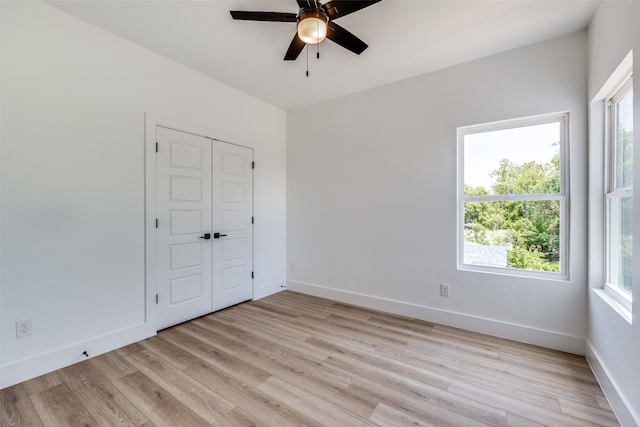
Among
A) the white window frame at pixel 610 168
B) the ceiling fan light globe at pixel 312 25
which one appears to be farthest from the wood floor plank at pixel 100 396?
the white window frame at pixel 610 168

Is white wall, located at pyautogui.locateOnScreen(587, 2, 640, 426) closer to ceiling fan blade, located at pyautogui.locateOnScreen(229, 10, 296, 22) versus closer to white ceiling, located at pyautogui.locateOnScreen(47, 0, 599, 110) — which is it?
white ceiling, located at pyautogui.locateOnScreen(47, 0, 599, 110)

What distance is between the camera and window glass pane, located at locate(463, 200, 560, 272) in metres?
2.57

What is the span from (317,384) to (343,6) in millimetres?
2652

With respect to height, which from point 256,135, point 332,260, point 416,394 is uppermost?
point 256,135

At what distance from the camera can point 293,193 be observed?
437 centimetres

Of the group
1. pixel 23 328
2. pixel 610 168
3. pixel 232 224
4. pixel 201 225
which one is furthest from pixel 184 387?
pixel 610 168

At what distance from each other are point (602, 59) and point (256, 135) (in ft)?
11.8

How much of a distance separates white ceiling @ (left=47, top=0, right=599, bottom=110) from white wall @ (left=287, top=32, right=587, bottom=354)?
280 mm

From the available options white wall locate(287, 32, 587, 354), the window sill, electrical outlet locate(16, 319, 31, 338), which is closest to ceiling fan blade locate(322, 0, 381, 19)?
white wall locate(287, 32, 587, 354)

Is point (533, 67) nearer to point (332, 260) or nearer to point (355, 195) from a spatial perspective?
point (355, 195)

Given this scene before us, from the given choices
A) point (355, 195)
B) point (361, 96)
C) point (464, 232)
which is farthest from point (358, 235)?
point (361, 96)

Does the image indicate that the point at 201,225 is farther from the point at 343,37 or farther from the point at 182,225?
the point at 343,37

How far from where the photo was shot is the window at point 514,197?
255 centimetres

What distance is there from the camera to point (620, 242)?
1.96 meters
